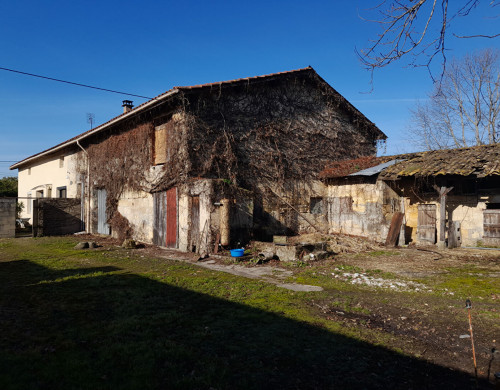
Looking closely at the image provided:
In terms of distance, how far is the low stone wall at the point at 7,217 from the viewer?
51.9 ft

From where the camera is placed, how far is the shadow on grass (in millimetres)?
3145

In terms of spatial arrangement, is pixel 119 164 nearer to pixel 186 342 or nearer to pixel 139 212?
pixel 139 212

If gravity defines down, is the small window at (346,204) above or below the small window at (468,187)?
below

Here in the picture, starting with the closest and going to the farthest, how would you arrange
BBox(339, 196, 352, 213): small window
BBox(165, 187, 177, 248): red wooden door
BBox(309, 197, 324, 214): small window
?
1. BBox(165, 187, 177, 248): red wooden door
2. BBox(339, 196, 352, 213): small window
3. BBox(309, 197, 324, 214): small window

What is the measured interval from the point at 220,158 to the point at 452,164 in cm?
807

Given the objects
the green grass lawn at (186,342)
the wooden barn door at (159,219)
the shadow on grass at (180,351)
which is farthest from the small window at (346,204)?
the shadow on grass at (180,351)

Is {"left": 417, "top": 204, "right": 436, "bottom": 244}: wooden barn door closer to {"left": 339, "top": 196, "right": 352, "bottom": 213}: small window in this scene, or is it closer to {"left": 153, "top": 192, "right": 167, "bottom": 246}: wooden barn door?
{"left": 339, "top": 196, "right": 352, "bottom": 213}: small window

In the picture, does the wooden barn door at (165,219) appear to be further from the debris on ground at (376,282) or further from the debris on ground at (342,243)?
the debris on ground at (376,282)

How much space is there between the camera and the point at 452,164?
11.6 metres

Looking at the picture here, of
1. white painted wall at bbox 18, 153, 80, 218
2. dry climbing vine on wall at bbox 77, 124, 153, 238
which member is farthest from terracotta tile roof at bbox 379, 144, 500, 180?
white painted wall at bbox 18, 153, 80, 218

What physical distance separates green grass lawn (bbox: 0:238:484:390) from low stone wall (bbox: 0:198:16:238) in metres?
10.9

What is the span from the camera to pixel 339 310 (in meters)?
5.38

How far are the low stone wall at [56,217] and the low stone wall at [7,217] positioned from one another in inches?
39.4

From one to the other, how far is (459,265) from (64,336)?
9438 millimetres
